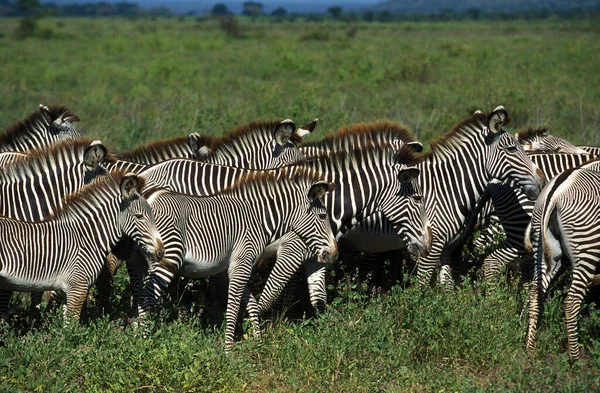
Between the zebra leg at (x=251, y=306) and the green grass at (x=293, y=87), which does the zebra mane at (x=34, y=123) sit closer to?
the green grass at (x=293, y=87)

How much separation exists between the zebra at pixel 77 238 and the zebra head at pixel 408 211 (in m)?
2.10

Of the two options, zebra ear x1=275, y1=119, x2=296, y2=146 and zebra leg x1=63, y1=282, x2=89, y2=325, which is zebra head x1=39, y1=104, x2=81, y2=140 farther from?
zebra leg x1=63, y1=282, x2=89, y2=325

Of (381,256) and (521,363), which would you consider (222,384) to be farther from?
(381,256)

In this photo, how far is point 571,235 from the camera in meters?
6.03

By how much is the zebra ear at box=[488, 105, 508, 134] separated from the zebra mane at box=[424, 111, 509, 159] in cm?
14

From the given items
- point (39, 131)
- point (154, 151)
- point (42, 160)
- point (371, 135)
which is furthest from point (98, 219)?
point (39, 131)

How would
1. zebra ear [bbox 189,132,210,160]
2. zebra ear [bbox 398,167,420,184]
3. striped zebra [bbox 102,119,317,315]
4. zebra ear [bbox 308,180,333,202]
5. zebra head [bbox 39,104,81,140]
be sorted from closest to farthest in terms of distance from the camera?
zebra ear [bbox 308,180,333,202] → zebra ear [bbox 398,167,420,184] → zebra ear [bbox 189,132,210,160] → striped zebra [bbox 102,119,317,315] → zebra head [bbox 39,104,81,140]

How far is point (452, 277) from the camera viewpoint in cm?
796

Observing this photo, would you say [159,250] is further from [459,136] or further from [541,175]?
[541,175]

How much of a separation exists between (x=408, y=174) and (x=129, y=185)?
2367 mm

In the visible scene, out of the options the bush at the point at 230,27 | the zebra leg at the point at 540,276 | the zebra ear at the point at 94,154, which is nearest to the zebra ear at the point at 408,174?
the zebra leg at the point at 540,276

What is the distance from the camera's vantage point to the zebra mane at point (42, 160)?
7359 mm

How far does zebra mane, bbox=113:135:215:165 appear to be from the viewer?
841 cm

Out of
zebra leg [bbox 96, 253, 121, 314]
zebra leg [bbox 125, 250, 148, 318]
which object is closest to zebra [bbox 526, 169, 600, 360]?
zebra leg [bbox 125, 250, 148, 318]
